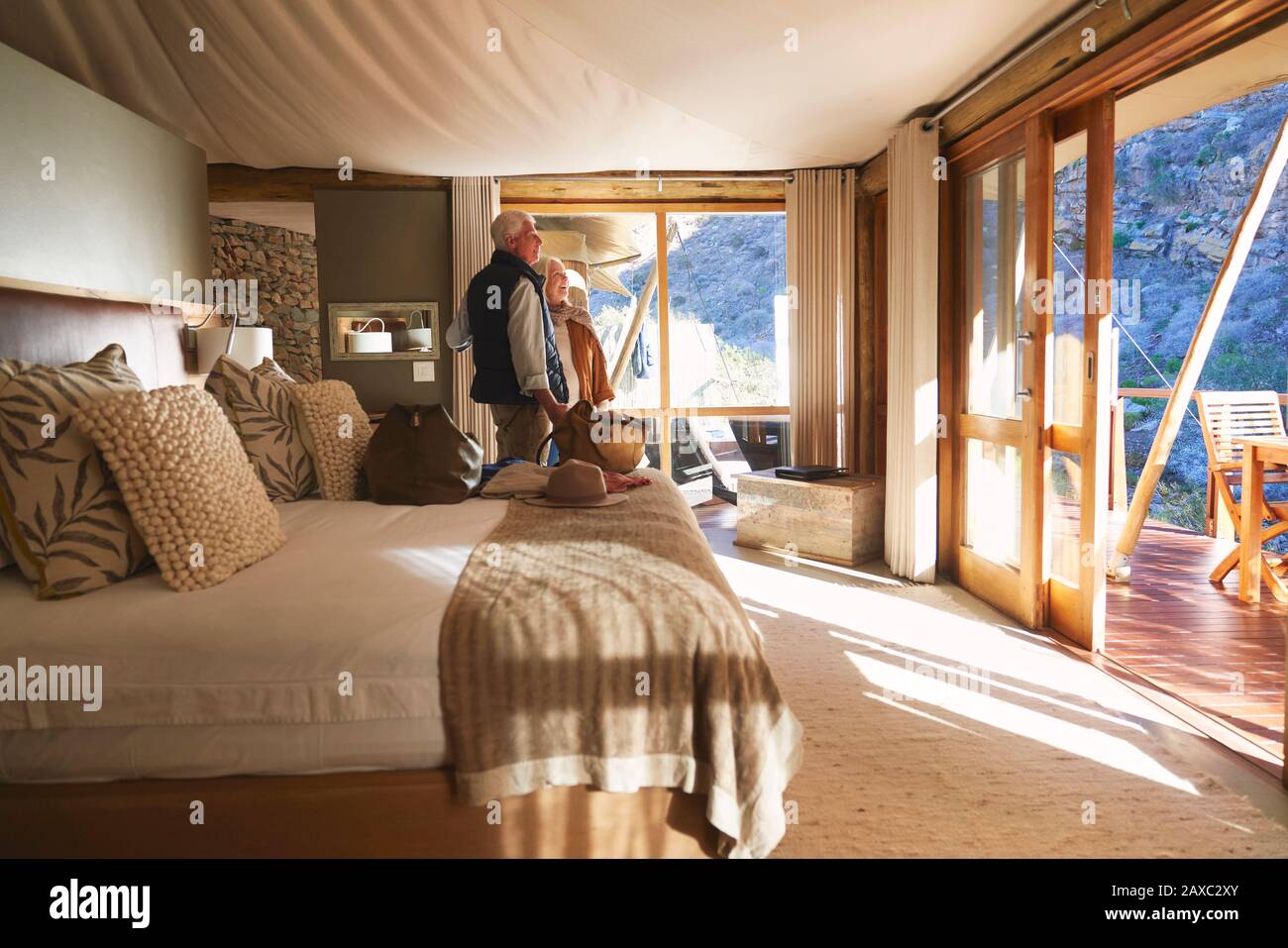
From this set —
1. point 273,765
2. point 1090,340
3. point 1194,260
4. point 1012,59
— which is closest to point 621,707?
point 273,765

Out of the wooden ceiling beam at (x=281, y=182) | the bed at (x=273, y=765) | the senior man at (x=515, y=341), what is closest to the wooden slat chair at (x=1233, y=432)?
the senior man at (x=515, y=341)

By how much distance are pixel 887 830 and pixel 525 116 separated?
3.95 meters

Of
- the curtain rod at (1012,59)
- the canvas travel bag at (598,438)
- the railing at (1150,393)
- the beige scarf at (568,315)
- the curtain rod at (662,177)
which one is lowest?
the canvas travel bag at (598,438)

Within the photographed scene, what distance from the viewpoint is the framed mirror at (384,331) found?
572 centimetres

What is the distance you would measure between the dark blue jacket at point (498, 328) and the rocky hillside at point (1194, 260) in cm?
767

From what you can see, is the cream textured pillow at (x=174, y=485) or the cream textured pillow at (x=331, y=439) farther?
the cream textured pillow at (x=331, y=439)

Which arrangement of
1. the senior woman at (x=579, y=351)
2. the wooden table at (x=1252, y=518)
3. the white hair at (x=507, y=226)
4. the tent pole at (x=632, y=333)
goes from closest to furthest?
the white hair at (x=507, y=226)
the wooden table at (x=1252, y=518)
the senior woman at (x=579, y=351)
the tent pole at (x=632, y=333)

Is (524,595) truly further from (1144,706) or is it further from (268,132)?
(268,132)

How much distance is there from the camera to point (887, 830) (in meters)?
2.05

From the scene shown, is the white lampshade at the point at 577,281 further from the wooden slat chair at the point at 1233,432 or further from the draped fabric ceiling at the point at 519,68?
the wooden slat chair at the point at 1233,432

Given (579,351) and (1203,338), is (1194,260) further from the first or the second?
(579,351)

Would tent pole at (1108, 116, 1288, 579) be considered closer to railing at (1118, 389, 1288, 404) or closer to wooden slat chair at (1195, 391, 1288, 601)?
wooden slat chair at (1195, 391, 1288, 601)
